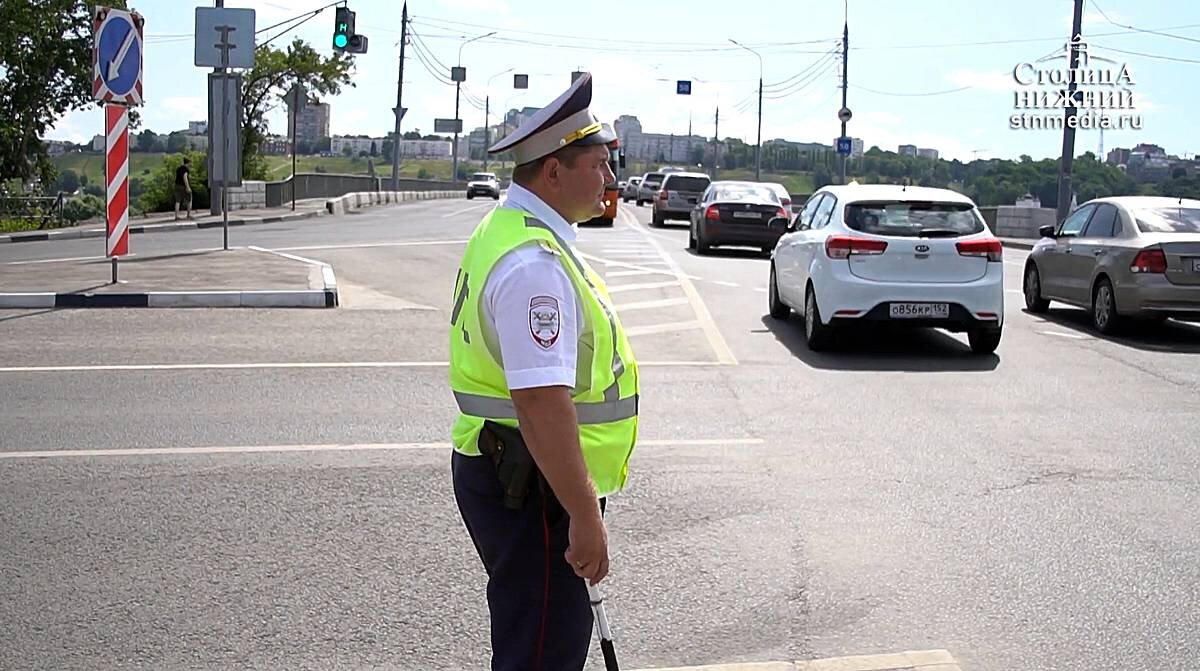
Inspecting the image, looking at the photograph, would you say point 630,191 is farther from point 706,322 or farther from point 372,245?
point 706,322

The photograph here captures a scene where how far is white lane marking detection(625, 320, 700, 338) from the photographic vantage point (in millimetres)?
13602

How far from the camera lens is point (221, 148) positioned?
71.3 ft

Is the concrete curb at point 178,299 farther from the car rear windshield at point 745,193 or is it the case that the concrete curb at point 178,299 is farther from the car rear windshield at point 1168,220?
the car rear windshield at point 745,193

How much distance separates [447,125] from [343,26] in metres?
56.6

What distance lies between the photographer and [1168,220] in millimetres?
14273

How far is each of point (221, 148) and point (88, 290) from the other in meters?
7.25

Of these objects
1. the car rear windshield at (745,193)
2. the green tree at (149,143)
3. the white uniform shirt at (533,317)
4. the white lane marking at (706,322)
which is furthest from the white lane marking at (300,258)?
the green tree at (149,143)

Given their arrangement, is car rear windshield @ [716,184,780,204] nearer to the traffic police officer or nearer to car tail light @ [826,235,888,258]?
car tail light @ [826,235,888,258]

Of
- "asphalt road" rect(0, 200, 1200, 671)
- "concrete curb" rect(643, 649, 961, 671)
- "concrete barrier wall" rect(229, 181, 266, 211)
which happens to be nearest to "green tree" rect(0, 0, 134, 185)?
"concrete barrier wall" rect(229, 181, 266, 211)

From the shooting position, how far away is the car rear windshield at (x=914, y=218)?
12.5 meters

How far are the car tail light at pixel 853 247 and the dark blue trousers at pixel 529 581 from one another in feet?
31.2

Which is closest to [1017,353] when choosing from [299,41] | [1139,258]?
[1139,258]

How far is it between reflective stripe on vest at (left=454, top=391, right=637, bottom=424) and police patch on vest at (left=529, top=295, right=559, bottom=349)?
0.73 ft

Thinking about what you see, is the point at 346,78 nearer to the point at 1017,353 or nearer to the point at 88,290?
the point at 88,290
